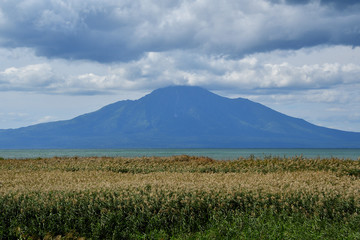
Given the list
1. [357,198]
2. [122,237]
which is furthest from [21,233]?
[357,198]

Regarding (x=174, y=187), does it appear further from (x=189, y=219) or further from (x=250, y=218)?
(x=250, y=218)

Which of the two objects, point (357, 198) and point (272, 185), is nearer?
A: point (357, 198)

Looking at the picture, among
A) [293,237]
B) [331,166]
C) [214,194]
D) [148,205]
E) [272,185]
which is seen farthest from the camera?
[331,166]

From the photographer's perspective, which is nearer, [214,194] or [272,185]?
[214,194]

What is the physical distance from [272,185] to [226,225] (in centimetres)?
376

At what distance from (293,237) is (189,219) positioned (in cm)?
299

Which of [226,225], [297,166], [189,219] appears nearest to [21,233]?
[189,219]

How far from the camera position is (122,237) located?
34.5 ft

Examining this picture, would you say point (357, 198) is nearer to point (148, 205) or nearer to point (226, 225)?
point (226, 225)

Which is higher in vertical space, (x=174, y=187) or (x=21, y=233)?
(x=174, y=187)

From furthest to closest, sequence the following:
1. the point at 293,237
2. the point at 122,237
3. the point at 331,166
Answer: the point at 331,166 → the point at 122,237 → the point at 293,237

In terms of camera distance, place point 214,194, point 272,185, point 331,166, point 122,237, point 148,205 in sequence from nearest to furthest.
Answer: point 122,237, point 148,205, point 214,194, point 272,185, point 331,166

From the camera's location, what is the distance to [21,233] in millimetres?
10570

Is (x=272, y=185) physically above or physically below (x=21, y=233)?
above
